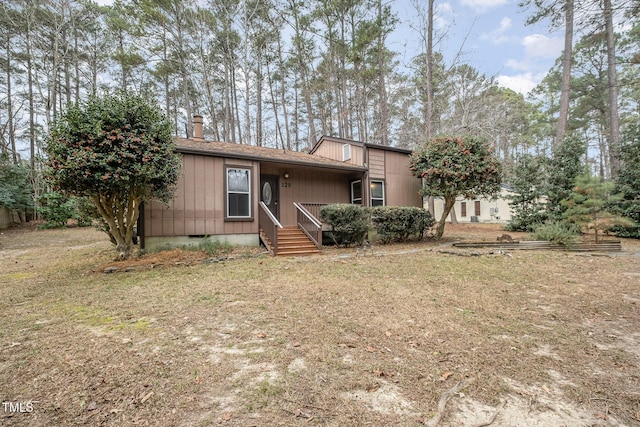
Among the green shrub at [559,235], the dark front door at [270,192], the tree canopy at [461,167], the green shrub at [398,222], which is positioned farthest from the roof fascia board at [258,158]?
the green shrub at [559,235]

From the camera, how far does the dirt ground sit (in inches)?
66.5

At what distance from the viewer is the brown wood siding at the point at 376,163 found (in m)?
10.7

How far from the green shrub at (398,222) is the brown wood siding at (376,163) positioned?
198 cm

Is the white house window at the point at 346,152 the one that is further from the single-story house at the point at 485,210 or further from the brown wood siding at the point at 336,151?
the single-story house at the point at 485,210

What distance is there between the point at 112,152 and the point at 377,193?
845cm

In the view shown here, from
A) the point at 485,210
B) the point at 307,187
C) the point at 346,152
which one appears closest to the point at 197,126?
the point at 307,187

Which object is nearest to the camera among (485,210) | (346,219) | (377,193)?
(346,219)

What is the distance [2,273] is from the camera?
221 inches

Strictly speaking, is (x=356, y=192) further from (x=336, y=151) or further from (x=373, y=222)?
(x=373, y=222)

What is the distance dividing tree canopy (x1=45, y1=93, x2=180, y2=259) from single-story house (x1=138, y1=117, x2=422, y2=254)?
1.16m

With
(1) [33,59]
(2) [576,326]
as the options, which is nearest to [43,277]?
(2) [576,326]

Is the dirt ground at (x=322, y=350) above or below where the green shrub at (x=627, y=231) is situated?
below

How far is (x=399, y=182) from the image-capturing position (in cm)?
1139

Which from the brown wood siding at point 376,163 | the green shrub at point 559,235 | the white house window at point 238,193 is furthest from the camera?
the brown wood siding at point 376,163
